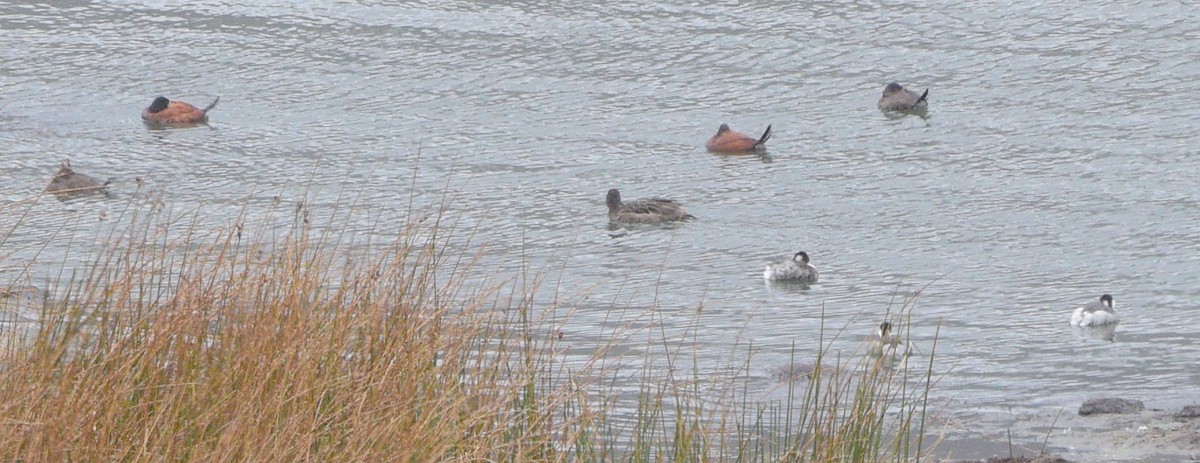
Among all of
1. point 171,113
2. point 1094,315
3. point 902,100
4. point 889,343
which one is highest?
point 889,343

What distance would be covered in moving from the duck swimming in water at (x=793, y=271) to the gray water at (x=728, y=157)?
0.13 metres

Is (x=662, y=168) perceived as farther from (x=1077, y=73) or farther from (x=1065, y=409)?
(x=1065, y=409)

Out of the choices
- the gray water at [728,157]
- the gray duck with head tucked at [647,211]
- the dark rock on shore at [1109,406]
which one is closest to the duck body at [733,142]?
the gray water at [728,157]

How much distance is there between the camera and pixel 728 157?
1705 cm

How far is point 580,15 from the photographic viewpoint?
22891 millimetres

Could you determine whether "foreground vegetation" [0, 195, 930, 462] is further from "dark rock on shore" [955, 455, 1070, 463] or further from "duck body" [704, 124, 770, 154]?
"duck body" [704, 124, 770, 154]

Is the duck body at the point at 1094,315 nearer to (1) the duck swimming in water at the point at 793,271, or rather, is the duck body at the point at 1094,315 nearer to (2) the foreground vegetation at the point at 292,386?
(1) the duck swimming in water at the point at 793,271

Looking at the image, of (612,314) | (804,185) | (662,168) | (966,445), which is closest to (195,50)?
(662,168)

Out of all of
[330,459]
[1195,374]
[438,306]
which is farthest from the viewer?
[1195,374]

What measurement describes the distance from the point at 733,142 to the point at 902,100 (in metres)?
2.42

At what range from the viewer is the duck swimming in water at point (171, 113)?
1830cm

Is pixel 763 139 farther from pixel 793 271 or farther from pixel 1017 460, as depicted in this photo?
pixel 1017 460

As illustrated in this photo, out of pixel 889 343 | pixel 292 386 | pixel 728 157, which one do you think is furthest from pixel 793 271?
pixel 292 386

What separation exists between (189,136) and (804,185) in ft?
21.0
